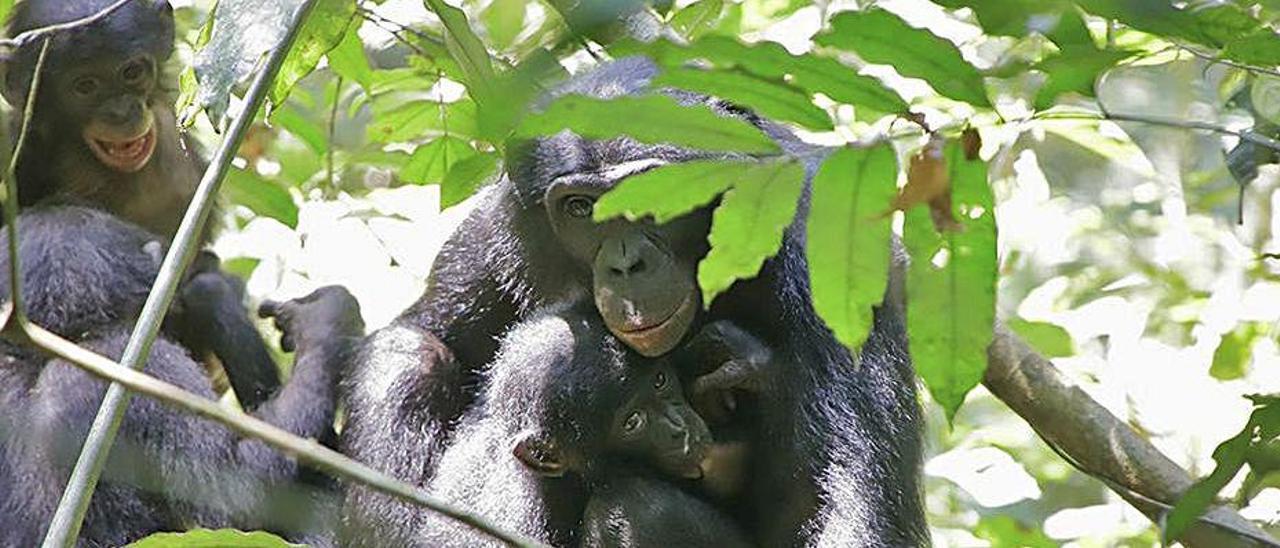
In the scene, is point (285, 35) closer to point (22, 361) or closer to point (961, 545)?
point (22, 361)

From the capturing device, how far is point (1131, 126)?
218 inches

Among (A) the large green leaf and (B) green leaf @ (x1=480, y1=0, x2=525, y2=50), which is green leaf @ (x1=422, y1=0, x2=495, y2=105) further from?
(B) green leaf @ (x1=480, y1=0, x2=525, y2=50)

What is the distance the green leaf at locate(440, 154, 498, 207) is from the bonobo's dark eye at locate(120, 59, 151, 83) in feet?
4.76

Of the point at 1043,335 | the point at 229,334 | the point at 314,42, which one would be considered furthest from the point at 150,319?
the point at 1043,335

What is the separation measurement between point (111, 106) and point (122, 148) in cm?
13

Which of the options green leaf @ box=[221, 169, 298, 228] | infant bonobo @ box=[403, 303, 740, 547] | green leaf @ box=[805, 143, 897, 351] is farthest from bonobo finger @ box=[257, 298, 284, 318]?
green leaf @ box=[805, 143, 897, 351]

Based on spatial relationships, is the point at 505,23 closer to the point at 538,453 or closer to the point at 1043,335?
the point at 538,453

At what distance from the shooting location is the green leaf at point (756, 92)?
6.75 ft

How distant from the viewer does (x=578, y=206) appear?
3945mm

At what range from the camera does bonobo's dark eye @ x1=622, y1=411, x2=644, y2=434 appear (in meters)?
3.87

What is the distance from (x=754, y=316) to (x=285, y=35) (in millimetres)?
1648

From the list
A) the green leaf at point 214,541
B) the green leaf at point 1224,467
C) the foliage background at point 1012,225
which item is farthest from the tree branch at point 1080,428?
the green leaf at point 214,541

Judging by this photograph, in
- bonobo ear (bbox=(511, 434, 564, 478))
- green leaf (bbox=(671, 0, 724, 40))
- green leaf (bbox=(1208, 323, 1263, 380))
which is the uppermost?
green leaf (bbox=(671, 0, 724, 40))

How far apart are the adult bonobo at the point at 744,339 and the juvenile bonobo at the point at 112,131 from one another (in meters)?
0.77
